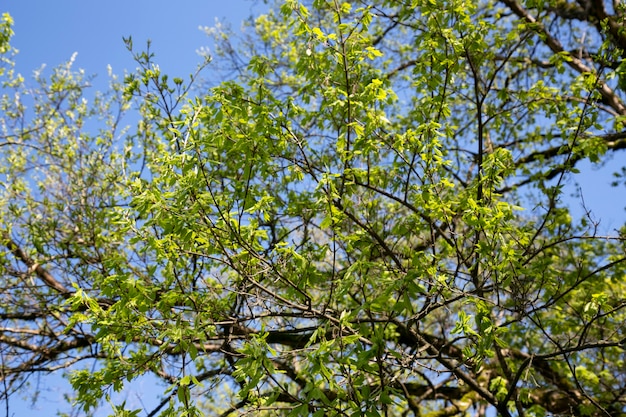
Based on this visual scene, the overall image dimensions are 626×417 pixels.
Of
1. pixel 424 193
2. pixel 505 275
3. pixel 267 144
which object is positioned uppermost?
pixel 267 144

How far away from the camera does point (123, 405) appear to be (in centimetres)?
411

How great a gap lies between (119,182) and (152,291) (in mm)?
3866

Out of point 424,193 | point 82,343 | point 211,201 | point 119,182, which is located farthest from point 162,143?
point 424,193

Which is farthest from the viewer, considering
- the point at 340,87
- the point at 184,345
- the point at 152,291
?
the point at 340,87

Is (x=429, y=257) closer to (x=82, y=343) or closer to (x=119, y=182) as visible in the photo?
(x=119, y=182)

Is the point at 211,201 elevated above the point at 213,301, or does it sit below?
above

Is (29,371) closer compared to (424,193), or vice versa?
(424,193)

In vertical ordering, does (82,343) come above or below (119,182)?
below

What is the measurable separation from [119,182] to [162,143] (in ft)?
2.65

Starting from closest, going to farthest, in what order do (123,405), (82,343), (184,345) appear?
1. (184,345)
2. (123,405)
3. (82,343)

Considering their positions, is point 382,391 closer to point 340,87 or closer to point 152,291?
point 152,291

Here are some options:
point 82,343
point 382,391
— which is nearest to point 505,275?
point 382,391

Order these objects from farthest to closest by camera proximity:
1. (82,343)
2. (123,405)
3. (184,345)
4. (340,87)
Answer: (82,343)
(340,87)
(123,405)
(184,345)

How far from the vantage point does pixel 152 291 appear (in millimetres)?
4434
